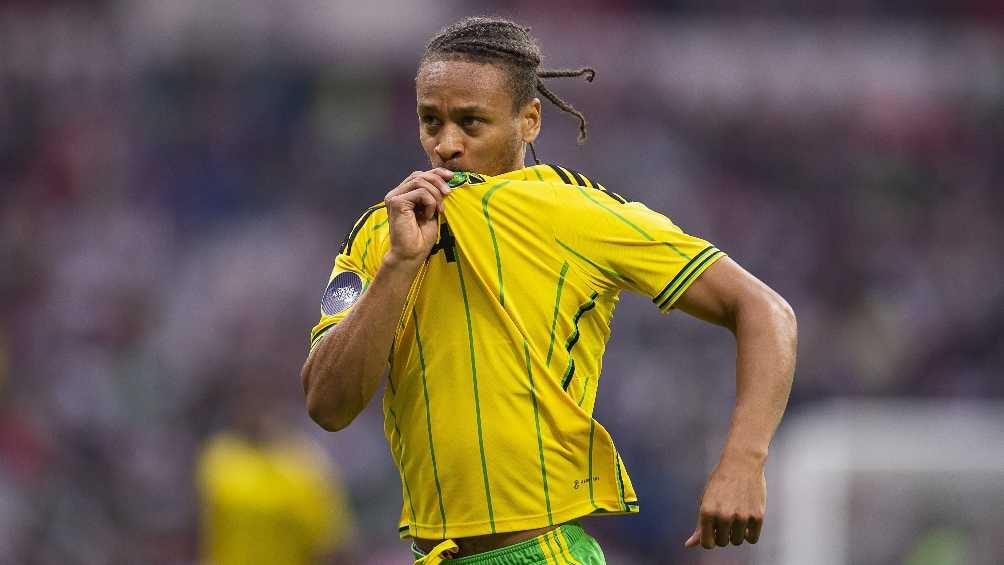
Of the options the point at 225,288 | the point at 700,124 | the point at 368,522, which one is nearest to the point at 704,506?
the point at 368,522

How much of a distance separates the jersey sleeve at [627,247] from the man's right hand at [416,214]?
24 centimetres

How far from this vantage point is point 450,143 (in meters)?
3.01

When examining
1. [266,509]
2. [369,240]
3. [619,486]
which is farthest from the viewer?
[266,509]

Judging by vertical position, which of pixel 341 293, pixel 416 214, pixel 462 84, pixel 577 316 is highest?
pixel 462 84

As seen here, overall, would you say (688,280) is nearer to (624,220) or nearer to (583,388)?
(624,220)

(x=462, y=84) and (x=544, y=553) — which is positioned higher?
(x=462, y=84)

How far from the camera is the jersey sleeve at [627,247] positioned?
284 centimetres

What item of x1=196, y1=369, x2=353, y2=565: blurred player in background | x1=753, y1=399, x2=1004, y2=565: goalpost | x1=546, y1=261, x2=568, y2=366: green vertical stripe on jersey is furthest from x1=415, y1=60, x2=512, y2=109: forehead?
x1=753, y1=399, x2=1004, y2=565: goalpost

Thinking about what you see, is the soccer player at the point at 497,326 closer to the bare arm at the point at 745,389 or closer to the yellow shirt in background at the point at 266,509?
the bare arm at the point at 745,389

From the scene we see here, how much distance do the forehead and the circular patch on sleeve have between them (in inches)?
15.4

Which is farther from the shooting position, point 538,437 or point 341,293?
point 341,293

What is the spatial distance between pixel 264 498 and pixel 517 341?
420cm

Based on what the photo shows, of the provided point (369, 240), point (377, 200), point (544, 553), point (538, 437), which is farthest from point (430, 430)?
point (377, 200)

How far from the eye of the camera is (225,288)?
11.7 m
